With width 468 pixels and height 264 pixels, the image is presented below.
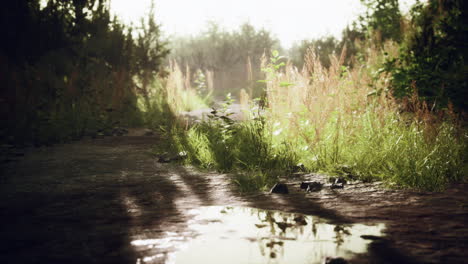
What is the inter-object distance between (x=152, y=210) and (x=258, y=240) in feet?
2.99

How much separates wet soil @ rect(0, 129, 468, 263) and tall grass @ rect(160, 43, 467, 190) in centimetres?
21

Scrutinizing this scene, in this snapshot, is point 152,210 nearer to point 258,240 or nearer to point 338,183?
point 258,240

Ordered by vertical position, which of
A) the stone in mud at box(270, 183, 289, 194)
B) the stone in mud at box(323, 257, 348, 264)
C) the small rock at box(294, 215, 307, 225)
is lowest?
the stone in mud at box(323, 257, 348, 264)

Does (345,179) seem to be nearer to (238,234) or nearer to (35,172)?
(238,234)

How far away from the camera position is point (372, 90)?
5.95 m

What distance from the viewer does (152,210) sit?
2.61 metres

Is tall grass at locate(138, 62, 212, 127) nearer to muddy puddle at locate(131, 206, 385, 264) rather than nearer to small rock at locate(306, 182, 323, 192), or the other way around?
small rock at locate(306, 182, 323, 192)

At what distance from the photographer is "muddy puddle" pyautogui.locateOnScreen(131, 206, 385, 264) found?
1.78 meters

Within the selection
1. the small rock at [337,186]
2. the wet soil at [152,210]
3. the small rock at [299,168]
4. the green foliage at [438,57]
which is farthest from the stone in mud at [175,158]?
the green foliage at [438,57]

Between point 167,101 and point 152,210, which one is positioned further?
point 167,101

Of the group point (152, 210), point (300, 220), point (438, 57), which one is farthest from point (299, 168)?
point (438, 57)

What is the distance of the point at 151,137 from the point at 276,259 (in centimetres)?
517

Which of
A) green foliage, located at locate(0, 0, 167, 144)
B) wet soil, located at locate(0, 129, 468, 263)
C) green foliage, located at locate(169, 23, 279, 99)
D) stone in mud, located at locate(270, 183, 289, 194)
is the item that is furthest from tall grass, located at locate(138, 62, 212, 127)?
green foliage, located at locate(169, 23, 279, 99)

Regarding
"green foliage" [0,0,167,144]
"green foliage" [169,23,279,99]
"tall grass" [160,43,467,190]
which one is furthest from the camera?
"green foliage" [169,23,279,99]
